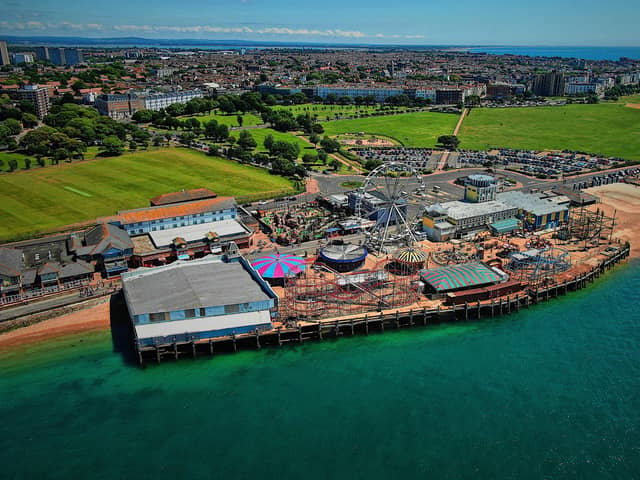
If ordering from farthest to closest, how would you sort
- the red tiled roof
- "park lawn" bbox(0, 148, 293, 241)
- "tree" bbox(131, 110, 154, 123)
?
"tree" bbox(131, 110, 154, 123) → "park lawn" bbox(0, 148, 293, 241) → the red tiled roof

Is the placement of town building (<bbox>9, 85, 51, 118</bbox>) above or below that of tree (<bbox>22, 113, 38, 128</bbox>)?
above

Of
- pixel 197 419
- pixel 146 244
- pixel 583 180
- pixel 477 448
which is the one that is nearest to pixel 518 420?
pixel 477 448

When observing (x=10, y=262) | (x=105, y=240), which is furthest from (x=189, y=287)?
(x=10, y=262)

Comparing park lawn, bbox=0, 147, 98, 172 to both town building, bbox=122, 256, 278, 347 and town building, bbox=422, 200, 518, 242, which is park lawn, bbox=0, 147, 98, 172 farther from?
town building, bbox=422, 200, 518, 242

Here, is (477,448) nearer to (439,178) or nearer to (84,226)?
(84,226)

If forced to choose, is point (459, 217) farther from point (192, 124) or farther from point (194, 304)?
point (192, 124)

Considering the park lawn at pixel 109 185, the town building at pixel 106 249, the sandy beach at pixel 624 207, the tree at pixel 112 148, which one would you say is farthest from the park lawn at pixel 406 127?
the town building at pixel 106 249

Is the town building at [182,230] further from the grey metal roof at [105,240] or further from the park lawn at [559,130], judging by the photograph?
the park lawn at [559,130]

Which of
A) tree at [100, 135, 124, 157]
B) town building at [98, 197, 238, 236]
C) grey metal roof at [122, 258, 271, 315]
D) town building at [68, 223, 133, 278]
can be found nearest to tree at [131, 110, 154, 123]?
tree at [100, 135, 124, 157]
